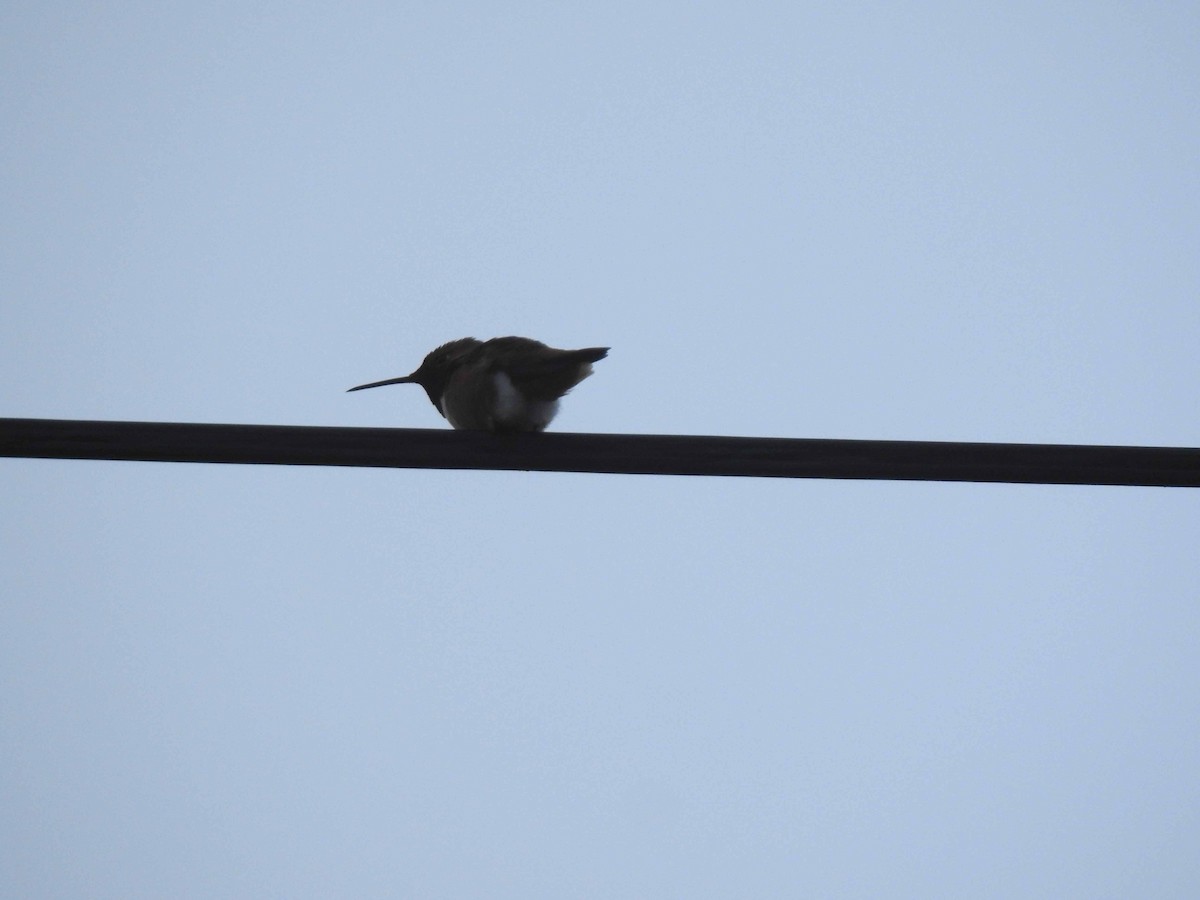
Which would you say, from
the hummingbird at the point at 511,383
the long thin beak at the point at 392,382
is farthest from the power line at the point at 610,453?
the long thin beak at the point at 392,382

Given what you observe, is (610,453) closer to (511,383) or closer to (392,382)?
(511,383)

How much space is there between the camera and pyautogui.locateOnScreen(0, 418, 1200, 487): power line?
2273 millimetres

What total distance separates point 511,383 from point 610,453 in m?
1.42

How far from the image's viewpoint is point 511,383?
371 cm

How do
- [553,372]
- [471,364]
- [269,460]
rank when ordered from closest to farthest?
[269,460] → [553,372] → [471,364]

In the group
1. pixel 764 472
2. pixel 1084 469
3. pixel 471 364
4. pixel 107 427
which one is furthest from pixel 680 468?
pixel 471 364

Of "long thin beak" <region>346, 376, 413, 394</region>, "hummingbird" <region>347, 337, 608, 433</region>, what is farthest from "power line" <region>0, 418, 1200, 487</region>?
"long thin beak" <region>346, 376, 413, 394</region>

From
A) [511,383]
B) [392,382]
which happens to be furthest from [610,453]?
[392,382]

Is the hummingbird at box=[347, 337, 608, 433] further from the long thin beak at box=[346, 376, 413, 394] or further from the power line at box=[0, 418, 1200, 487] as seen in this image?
the power line at box=[0, 418, 1200, 487]

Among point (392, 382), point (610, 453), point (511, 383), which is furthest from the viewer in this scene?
point (392, 382)

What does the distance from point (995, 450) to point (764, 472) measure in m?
0.51

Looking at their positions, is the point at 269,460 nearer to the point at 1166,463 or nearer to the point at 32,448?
the point at 32,448

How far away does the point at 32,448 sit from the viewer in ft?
7.47

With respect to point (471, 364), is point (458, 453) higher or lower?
lower
